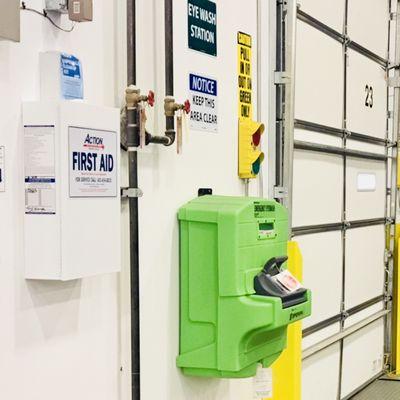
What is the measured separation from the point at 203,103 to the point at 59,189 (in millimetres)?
1209

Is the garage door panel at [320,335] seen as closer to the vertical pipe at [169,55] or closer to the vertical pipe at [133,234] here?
the vertical pipe at [133,234]

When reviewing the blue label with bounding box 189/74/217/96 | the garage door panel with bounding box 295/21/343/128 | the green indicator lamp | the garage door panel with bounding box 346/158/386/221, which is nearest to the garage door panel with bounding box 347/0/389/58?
the garage door panel with bounding box 295/21/343/128

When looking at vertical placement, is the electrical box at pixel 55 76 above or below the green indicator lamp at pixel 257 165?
above

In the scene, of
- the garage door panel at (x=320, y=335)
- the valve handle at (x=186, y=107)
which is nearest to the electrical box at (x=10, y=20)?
the valve handle at (x=186, y=107)

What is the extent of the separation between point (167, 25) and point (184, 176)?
0.63 m

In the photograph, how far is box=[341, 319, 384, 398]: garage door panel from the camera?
5.18 m

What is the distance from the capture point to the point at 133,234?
2662 mm

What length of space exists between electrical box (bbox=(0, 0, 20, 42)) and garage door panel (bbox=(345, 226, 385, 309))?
3.53 metres

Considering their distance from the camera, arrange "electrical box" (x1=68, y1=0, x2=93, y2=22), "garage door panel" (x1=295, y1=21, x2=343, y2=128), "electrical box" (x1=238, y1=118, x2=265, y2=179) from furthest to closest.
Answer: "garage door panel" (x1=295, y1=21, x2=343, y2=128) → "electrical box" (x1=238, y1=118, x2=265, y2=179) → "electrical box" (x1=68, y1=0, x2=93, y2=22)

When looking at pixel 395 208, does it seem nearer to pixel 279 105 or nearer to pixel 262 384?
pixel 279 105

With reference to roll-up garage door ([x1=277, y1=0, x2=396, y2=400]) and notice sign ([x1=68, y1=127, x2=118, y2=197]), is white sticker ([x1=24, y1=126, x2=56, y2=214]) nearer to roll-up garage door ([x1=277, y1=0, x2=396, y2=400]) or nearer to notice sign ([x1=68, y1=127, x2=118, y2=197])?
notice sign ([x1=68, y1=127, x2=118, y2=197])

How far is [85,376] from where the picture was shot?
2445mm

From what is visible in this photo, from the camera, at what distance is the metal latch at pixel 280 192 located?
153 inches

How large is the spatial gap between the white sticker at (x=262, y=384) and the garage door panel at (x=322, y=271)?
829mm
